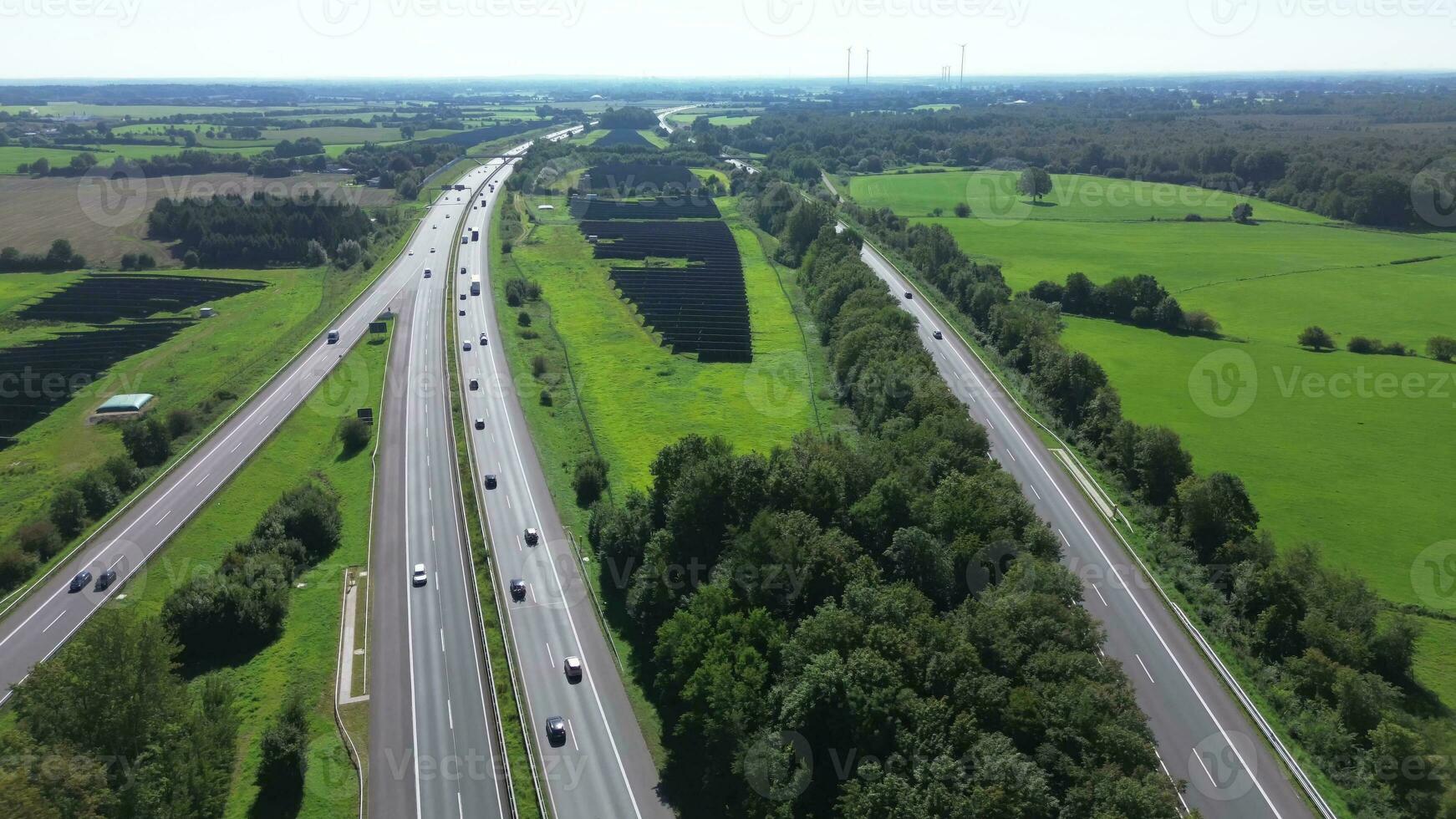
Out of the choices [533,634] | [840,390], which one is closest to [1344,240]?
[840,390]

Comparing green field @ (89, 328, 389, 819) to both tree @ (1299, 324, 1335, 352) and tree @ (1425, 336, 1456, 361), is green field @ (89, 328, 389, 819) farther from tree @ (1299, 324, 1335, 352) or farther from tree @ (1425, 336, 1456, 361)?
tree @ (1425, 336, 1456, 361)

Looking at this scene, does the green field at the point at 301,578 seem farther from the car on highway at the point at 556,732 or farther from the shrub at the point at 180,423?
the car on highway at the point at 556,732

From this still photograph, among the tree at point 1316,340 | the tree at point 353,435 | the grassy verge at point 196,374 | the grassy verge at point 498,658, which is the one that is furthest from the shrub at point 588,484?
the tree at point 1316,340

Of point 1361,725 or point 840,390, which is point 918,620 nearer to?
point 1361,725

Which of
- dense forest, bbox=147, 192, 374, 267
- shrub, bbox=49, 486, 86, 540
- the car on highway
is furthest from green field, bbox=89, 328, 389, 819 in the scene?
dense forest, bbox=147, 192, 374, 267

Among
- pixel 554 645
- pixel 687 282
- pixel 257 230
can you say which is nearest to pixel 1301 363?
pixel 687 282

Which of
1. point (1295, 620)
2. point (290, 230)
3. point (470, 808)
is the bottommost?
point (470, 808)
